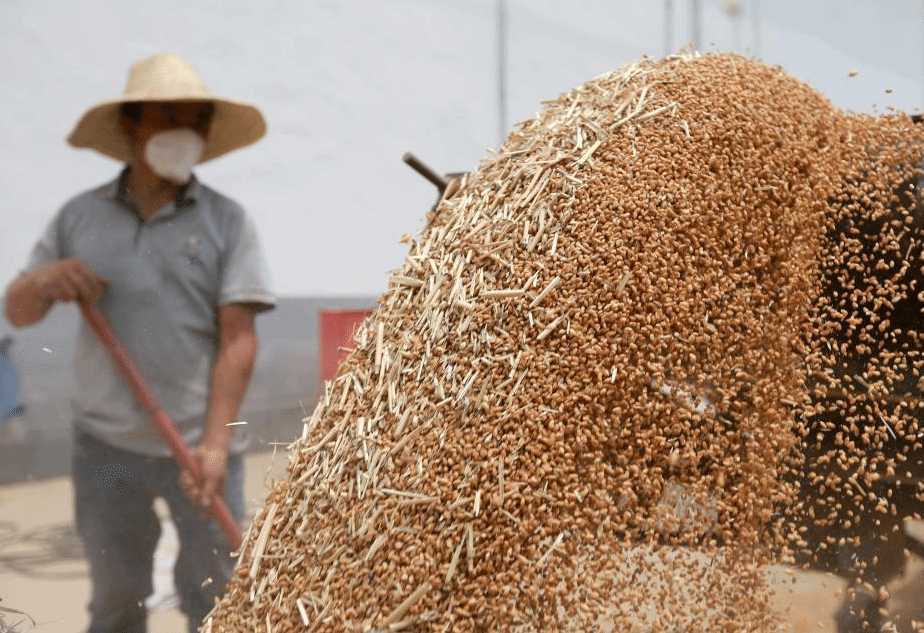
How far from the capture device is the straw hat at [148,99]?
2350 millimetres

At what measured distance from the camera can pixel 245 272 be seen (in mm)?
2430

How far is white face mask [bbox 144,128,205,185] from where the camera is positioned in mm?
2359

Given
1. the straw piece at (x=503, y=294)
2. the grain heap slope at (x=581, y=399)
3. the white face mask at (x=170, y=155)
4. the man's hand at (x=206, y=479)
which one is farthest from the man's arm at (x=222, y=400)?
the straw piece at (x=503, y=294)

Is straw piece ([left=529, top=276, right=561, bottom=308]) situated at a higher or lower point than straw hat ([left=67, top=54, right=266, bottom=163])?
lower

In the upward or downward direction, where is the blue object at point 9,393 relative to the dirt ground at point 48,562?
upward

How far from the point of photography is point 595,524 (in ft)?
4.23

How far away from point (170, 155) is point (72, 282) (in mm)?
517

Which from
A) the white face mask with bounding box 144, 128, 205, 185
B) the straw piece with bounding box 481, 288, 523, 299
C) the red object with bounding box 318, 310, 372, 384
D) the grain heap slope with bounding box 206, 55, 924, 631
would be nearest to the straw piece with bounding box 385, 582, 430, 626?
the grain heap slope with bounding box 206, 55, 924, 631

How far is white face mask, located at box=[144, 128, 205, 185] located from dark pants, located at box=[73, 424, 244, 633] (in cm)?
89

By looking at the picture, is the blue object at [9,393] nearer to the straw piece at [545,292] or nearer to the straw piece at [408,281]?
the straw piece at [408,281]

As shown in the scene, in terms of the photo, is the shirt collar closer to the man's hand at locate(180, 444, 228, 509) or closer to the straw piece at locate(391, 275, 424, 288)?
the man's hand at locate(180, 444, 228, 509)

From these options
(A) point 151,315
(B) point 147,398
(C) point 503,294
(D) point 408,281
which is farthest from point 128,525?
(C) point 503,294

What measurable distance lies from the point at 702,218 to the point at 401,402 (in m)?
0.69

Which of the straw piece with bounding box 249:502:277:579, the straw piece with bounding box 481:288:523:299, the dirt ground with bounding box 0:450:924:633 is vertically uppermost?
the straw piece with bounding box 481:288:523:299
